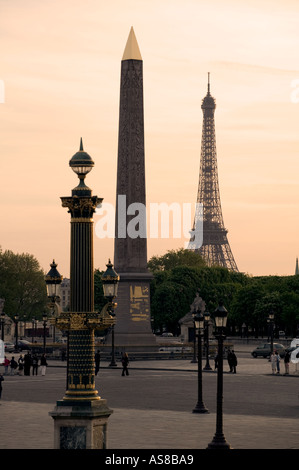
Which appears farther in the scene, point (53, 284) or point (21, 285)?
point (21, 285)

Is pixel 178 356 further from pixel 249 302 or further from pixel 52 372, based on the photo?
pixel 249 302

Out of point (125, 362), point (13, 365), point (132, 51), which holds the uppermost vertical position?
point (132, 51)

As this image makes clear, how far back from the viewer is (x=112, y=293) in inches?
860

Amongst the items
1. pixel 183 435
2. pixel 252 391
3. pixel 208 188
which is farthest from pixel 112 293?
pixel 208 188

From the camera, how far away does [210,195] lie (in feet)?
632

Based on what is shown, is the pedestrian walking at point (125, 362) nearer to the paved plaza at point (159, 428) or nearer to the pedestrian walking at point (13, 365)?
the pedestrian walking at point (13, 365)

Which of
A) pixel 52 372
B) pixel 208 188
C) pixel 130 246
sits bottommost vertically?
pixel 52 372

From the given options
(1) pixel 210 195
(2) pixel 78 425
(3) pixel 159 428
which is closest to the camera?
(2) pixel 78 425

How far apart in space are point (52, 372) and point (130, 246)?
Answer: 13056 mm

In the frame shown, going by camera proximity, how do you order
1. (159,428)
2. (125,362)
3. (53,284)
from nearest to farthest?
(53,284) → (159,428) → (125,362)

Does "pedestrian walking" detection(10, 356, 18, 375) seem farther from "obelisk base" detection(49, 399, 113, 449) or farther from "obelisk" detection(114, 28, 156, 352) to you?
"obelisk base" detection(49, 399, 113, 449)

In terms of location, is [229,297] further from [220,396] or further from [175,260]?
[220,396]

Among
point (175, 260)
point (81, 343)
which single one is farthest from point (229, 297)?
point (81, 343)

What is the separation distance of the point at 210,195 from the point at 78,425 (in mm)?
173380
